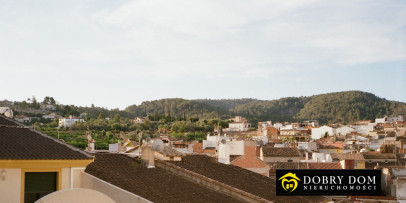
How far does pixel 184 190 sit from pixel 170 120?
106394 mm

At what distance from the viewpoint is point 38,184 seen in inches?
299

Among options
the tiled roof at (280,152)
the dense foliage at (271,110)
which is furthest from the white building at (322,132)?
the tiled roof at (280,152)

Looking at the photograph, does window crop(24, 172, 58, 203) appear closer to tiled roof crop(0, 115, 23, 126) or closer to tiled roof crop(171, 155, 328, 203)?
tiled roof crop(0, 115, 23, 126)

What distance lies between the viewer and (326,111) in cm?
16350

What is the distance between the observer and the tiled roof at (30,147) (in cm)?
729

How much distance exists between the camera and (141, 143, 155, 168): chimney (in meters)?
13.5

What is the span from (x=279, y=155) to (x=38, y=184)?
41.5 metres

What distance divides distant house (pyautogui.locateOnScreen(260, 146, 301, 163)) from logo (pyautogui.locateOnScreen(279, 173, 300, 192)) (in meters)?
36.1

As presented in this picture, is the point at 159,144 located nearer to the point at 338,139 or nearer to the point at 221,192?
the point at 221,192

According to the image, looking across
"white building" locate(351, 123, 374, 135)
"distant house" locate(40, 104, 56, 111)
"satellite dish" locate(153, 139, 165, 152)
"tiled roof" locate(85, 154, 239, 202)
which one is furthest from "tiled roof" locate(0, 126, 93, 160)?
"distant house" locate(40, 104, 56, 111)

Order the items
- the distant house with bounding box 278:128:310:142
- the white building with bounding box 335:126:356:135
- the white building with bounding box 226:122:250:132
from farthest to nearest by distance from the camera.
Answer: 1. the white building with bounding box 226:122:250:132
2. the white building with bounding box 335:126:356:135
3. the distant house with bounding box 278:128:310:142

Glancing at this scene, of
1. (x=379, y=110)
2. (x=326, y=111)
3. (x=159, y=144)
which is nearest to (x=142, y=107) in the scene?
(x=326, y=111)

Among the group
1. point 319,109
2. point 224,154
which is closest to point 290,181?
point 224,154

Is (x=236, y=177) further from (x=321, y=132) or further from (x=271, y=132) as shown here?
(x=321, y=132)
